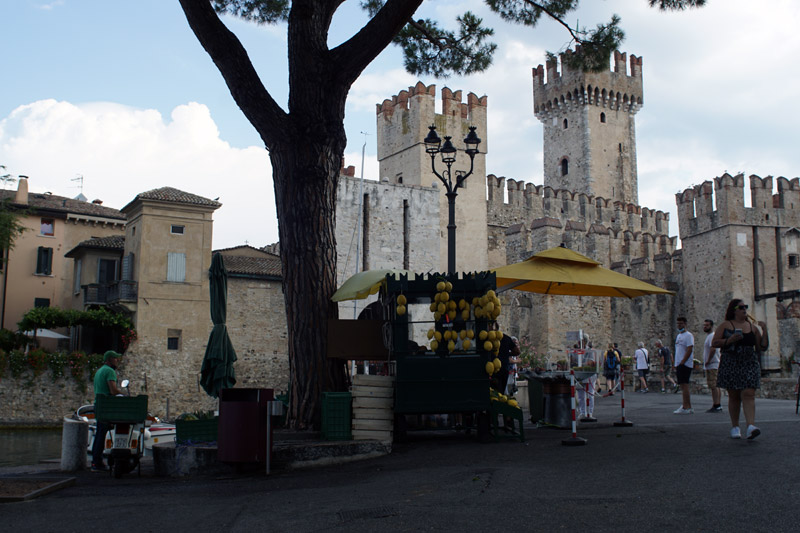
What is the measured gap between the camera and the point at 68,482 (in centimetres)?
799

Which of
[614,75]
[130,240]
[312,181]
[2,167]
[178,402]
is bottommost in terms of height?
[178,402]

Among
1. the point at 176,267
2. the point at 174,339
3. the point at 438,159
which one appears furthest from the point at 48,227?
the point at 438,159

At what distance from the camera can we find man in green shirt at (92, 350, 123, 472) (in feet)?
31.1

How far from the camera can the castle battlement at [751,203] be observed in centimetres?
3638

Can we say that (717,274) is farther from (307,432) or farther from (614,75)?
(307,432)

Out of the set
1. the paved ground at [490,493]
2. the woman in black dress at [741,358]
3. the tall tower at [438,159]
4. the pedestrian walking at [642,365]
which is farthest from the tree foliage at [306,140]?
the tall tower at [438,159]

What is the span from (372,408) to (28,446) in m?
12.6

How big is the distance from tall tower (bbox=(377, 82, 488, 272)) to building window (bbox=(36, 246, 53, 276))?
1569 cm

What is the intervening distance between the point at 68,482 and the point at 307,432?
9.02ft

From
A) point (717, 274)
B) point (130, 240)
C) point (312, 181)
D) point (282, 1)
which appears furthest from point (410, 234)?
point (312, 181)

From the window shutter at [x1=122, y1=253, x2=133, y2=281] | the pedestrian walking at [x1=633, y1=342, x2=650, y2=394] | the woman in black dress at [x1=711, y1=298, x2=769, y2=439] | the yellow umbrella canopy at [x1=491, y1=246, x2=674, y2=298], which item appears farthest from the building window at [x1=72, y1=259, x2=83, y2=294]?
the woman in black dress at [x1=711, y1=298, x2=769, y2=439]

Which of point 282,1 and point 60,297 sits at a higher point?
point 282,1

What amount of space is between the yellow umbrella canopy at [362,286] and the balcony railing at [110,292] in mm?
22465

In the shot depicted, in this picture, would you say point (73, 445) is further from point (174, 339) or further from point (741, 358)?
point (174, 339)
